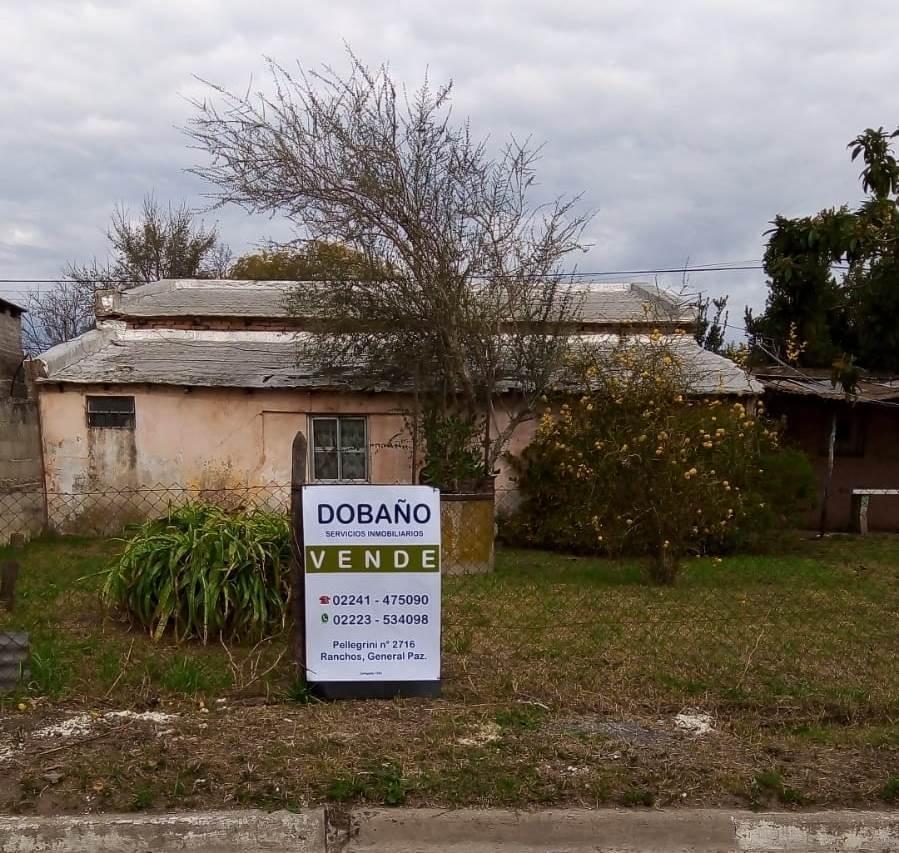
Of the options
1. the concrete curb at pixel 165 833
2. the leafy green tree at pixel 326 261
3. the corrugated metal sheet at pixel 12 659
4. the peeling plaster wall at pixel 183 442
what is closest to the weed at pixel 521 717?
the concrete curb at pixel 165 833

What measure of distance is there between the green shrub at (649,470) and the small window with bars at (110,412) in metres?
6.09

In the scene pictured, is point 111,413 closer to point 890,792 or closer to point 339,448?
point 339,448

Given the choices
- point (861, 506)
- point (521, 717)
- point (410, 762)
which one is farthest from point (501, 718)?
point (861, 506)

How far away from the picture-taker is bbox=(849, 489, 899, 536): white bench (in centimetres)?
1329

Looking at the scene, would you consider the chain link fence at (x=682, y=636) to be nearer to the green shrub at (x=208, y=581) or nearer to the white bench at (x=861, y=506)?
the green shrub at (x=208, y=581)

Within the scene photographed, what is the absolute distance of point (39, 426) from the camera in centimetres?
1251

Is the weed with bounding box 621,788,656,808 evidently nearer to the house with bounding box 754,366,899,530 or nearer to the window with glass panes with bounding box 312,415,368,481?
the window with glass panes with bounding box 312,415,368,481

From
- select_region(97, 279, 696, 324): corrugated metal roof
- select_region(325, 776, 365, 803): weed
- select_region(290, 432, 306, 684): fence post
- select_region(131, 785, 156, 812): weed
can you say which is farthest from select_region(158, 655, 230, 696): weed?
select_region(97, 279, 696, 324): corrugated metal roof

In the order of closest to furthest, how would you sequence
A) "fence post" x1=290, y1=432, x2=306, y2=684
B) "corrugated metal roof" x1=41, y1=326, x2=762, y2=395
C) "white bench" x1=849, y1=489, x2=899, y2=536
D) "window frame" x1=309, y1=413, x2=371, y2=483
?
"fence post" x1=290, y1=432, x2=306, y2=684 < "corrugated metal roof" x1=41, y1=326, x2=762, y2=395 < "window frame" x1=309, y1=413, x2=371, y2=483 < "white bench" x1=849, y1=489, x2=899, y2=536

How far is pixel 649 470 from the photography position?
8.95 m

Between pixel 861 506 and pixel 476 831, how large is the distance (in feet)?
40.0

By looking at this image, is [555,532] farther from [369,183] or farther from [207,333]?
[207,333]

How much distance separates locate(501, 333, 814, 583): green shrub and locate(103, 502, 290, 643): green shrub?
4209 mm

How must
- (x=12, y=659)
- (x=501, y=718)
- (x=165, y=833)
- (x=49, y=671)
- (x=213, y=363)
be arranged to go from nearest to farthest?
1. (x=165, y=833)
2. (x=501, y=718)
3. (x=12, y=659)
4. (x=49, y=671)
5. (x=213, y=363)
